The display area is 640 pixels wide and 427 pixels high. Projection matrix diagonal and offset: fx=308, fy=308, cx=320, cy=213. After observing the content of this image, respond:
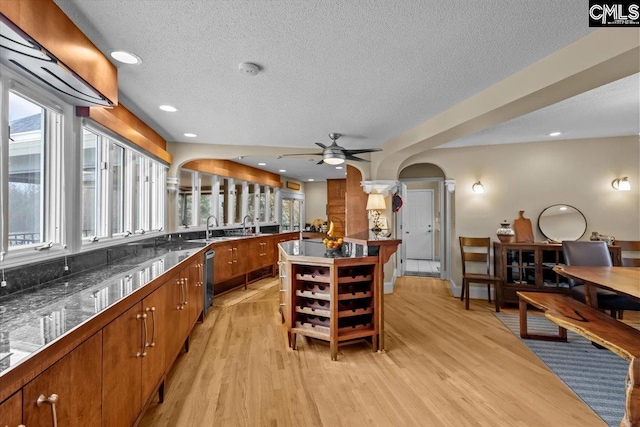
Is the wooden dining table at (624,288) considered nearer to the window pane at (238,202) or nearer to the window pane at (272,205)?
the window pane at (238,202)

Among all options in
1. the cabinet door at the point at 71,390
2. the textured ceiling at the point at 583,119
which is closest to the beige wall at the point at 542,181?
the textured ceiling at the point at 583,119

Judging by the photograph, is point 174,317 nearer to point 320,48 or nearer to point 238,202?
point 320,48

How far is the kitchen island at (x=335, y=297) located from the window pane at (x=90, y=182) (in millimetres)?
1654

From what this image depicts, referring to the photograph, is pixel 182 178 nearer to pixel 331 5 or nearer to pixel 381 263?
pixel 381 263

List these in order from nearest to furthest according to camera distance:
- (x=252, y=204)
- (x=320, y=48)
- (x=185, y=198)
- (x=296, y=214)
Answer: (x=320, y=48), (x=185, y=198), (x=252, y=204), (x=296, y=214)

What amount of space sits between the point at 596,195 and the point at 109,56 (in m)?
5.99

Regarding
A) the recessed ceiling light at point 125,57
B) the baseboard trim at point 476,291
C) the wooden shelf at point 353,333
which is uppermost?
the recessed ceiling light at point 125,57

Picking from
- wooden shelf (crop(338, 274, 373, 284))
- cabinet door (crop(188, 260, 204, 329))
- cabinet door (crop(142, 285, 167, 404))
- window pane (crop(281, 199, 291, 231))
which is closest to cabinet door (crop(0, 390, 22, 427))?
cabinet door (crop(142, 285, 167, 404))

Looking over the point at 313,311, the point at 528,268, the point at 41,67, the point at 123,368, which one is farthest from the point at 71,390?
the point at 528,268

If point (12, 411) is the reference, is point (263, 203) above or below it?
above

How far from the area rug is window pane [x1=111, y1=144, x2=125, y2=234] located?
160 inches

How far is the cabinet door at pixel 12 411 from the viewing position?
78 centimetres

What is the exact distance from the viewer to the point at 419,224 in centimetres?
831

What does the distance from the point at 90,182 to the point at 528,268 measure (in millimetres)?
5148
